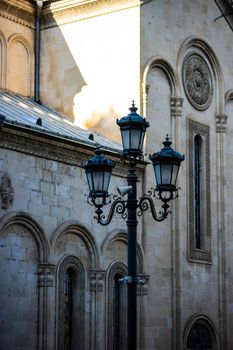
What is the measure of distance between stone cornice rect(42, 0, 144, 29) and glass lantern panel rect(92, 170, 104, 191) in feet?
38.6

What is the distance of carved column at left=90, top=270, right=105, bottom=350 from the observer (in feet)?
73.1

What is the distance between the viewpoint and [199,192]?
27.2 meters

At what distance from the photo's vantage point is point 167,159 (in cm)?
1473

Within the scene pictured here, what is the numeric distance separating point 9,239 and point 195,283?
7497 mm

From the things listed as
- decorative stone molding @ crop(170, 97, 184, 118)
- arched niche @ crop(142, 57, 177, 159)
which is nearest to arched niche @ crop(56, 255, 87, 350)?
arched niche @ crop(142, 57, 177, 159)

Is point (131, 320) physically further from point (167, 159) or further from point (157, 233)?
point (157, 233)

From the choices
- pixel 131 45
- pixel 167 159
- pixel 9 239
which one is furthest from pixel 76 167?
pixel 167 159

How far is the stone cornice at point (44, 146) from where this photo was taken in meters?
20.3

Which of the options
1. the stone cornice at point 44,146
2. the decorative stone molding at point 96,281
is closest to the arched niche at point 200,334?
the decorative stone molding at point 96,281

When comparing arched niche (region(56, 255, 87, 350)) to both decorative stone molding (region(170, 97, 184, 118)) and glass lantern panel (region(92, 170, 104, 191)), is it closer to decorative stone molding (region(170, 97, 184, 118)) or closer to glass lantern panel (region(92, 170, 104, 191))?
decorative stone molding (region(170, 97, 184, 118))

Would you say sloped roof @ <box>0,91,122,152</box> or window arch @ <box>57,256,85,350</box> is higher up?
sloped roof @ <box>0,91,122,152</box>

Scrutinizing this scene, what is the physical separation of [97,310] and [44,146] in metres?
4.16

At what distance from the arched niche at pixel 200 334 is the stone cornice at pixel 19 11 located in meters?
9.52

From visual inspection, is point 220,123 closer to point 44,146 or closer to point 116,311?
point 116,311
